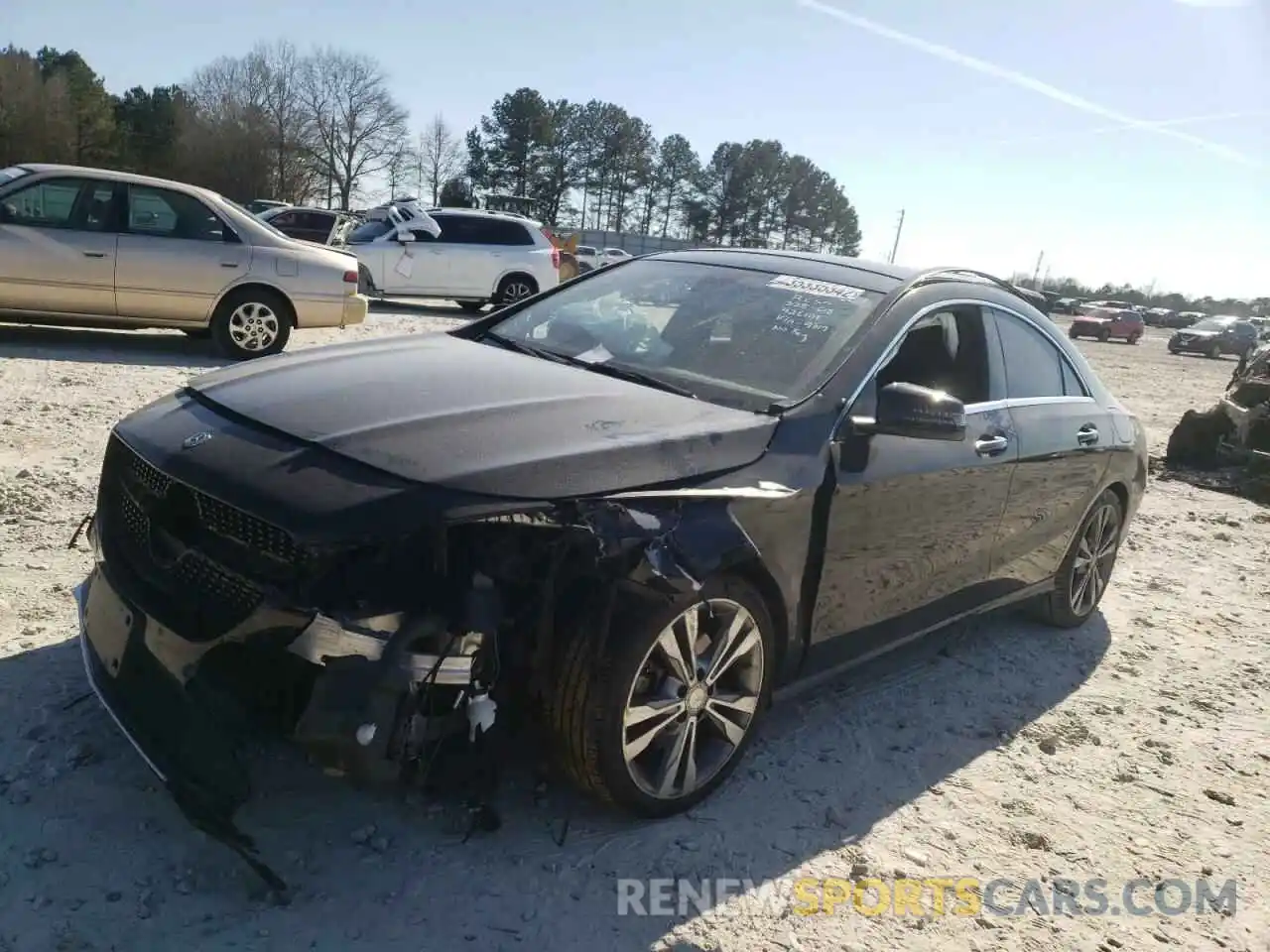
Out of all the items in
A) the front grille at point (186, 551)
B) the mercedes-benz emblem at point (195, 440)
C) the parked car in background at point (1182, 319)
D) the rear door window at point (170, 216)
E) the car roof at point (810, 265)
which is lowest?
the front grille at point (186, 551)

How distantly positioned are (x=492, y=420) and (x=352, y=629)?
2.45 ft

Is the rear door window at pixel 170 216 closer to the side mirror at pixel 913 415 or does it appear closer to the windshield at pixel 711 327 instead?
the windshield at pixel 711 327

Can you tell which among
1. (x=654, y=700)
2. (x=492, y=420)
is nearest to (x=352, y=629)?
(x=492, y=420)

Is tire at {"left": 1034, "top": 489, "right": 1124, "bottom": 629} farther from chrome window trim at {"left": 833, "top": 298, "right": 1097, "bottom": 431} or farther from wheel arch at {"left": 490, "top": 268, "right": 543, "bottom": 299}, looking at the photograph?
wheel arch at {"left": 490, "top": 268, "right": 543, "bottom": 299}

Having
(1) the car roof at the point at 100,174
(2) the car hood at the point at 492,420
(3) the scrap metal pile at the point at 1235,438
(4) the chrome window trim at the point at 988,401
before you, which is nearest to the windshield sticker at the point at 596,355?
(2) the car hood at the point at 492,420

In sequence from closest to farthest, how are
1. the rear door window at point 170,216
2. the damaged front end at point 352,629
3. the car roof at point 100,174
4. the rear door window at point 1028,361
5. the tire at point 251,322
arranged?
1. the damaged front end at point 352,629
2. the rear door window at point 1028,361
3. the car roof at point 100,174
4. the rear door window at point 170,216
5. the tire at point 251,322

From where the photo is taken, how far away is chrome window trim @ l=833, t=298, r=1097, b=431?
10.8ft

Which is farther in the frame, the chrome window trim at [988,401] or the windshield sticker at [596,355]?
the windshield sticker at [596,355]

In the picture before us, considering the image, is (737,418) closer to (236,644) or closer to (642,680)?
(642,680)

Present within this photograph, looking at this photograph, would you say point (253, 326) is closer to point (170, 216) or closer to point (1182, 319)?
point (170, 216)

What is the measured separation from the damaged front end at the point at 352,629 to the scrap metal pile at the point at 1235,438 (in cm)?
857

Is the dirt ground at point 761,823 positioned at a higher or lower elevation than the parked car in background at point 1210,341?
lower

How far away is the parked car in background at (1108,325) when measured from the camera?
39.5 meters

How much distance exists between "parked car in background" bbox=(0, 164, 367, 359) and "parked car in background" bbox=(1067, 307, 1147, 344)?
36.4m
